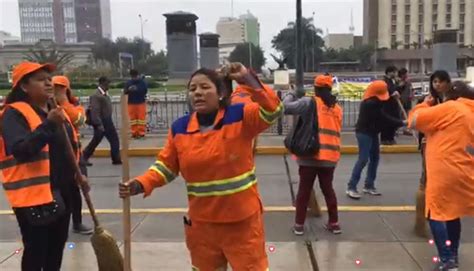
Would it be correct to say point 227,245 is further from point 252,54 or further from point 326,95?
point 252,54

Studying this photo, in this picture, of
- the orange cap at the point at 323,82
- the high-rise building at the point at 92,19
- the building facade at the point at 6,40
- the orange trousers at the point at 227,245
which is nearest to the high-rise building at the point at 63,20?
the high-rise building at the point at 92,19

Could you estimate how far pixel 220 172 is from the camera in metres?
3.19

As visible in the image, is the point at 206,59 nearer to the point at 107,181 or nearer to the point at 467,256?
the point at 107,181

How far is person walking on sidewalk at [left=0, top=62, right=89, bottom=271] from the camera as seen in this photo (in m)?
3.46

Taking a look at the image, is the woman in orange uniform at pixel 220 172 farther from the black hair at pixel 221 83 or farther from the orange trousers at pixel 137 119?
the orange trousers at pixel 137 119

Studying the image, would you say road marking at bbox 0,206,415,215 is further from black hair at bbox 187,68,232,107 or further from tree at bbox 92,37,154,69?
tree at bbox 92,37,154,69

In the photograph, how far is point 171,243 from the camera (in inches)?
216

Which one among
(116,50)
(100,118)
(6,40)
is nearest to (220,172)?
(100,118)

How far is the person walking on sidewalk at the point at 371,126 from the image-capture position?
6832 millimetres

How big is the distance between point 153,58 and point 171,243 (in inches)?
2667

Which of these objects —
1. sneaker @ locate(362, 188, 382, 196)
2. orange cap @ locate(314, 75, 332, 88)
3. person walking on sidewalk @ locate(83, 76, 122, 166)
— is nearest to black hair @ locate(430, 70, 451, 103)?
orange cap @ locate(314, 75, 332, 88)

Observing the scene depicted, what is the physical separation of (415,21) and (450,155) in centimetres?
11924

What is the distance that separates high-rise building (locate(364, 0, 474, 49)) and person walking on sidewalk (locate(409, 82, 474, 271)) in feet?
371

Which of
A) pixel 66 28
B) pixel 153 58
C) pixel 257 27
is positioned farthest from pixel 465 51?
pixel 257 27
